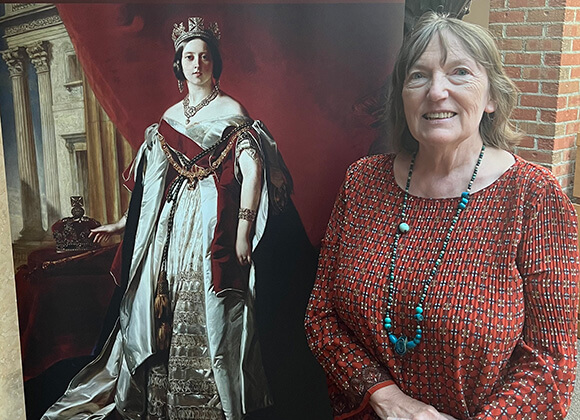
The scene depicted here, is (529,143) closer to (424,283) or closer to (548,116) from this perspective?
(548,116)

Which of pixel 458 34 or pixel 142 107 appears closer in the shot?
pixel 458 34

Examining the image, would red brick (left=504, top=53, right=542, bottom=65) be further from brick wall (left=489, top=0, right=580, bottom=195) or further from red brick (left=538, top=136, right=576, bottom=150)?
red brick (left=538, top=136, right=576, bottom=150)

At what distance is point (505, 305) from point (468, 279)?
99 millimetres

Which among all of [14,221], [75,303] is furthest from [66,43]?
[75,303]

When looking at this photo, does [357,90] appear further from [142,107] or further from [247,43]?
[142,107]

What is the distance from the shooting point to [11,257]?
150 centimetres

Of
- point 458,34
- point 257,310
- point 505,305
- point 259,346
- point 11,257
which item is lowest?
point 259,346

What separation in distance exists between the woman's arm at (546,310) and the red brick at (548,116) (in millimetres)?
2185

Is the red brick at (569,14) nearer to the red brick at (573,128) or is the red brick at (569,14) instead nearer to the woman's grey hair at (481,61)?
the red brick at (573,128)

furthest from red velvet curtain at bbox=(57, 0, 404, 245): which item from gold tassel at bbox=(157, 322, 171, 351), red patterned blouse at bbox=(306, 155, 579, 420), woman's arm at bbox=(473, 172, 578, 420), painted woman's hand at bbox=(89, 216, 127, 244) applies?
woman's arm at bbox=(473, 172, 578, 420)

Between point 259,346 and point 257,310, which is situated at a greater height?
point 257,310

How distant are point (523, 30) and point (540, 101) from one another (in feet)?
1.36

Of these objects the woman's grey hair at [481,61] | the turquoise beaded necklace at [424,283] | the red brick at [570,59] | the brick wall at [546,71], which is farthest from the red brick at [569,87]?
the turquoise beaded necklace at [424,283]

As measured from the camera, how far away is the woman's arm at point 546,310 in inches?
54.6
